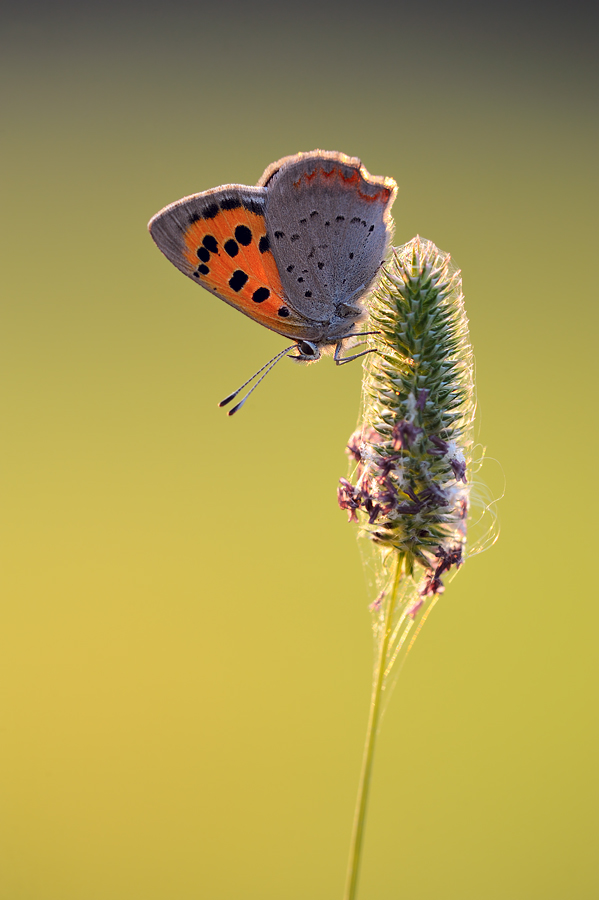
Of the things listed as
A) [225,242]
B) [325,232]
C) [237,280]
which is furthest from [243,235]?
[325,232]

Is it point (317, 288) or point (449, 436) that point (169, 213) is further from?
point (449, 436)

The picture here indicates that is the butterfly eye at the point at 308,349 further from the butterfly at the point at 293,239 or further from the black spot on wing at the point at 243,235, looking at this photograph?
the black spot on wing at the point at 243,235

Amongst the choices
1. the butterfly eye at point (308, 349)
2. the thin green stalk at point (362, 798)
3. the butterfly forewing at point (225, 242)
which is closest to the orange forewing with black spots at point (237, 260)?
the butterfly forewing at point (225, 242)

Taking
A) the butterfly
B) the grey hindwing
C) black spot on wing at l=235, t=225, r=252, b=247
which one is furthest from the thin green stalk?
black spot on wing at l=235, t=225, r=252, b=247

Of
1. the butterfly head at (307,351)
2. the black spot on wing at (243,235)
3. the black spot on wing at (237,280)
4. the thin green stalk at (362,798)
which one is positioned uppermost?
the black spot on wing at (243,235)

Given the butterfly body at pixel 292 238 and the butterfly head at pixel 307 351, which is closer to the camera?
the butterfly body at pixel 292 238

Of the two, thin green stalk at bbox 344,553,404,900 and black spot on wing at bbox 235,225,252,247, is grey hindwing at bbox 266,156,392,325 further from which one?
thin green stalk at bbox 344,553,404,900

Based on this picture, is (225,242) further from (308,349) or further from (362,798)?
(362,798)
